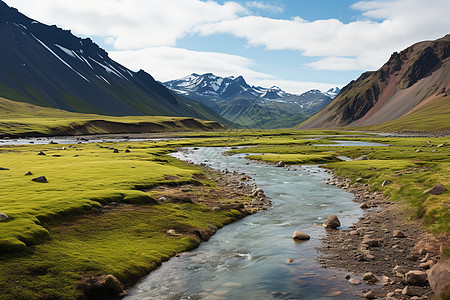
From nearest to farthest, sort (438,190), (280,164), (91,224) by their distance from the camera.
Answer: (91,224), (438,190), (280,164)

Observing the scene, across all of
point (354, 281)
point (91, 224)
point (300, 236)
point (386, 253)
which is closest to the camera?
point (354, 281)

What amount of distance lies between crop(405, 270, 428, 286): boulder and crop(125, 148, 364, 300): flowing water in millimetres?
2367

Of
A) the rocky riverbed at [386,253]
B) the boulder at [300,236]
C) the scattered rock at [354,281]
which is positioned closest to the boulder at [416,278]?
the rocky riverbed at [386,253]

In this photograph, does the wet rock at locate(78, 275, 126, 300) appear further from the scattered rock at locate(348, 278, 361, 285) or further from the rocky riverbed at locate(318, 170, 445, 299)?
the scattered rock at locate(348, 278, 361, 285)

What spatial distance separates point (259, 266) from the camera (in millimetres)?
19078

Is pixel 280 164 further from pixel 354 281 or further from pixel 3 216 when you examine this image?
pixel 3 216

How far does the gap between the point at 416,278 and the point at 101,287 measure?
604 inches

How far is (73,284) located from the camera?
610 inches

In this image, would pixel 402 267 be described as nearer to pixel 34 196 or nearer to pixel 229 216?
pixel 229 216

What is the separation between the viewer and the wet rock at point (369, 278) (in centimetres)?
1638

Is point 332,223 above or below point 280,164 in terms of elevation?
below

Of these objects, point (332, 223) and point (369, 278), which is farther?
point (332, 223)

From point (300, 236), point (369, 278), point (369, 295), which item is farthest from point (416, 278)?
point (300, 236)

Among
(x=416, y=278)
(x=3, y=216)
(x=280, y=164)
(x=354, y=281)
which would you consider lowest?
(x=354, y=281)
